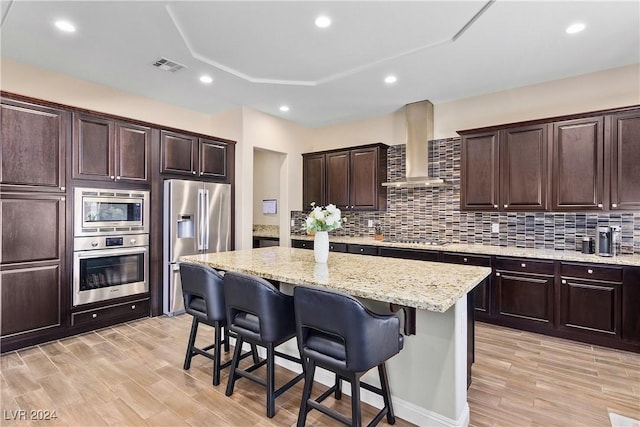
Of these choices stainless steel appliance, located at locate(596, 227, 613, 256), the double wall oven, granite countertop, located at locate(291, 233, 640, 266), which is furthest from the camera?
the double wall oven

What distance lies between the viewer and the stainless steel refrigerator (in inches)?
A: 160

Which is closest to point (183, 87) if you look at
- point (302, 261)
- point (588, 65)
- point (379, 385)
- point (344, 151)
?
point (344, 151)

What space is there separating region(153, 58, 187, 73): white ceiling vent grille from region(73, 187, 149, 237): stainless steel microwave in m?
1.45

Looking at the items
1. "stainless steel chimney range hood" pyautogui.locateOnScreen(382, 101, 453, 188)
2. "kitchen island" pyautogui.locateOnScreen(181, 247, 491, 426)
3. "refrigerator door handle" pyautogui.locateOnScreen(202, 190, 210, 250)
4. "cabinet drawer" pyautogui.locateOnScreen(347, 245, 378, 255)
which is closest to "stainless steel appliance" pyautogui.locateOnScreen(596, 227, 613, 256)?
"stainless steel chimney range hood" pyautogui.locateOnScreen(382, 101, 453, 188)

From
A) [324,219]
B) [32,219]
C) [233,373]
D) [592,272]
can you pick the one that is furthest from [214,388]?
[592,272]

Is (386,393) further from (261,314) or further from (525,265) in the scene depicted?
(525,265)

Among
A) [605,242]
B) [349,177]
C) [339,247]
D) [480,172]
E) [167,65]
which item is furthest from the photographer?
[349,177]

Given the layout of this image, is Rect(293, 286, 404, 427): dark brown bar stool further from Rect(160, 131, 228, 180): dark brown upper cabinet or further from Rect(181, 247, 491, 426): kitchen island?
Rect(160, 131, 228, 180): dark brown upper cabinet

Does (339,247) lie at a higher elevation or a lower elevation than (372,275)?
lower

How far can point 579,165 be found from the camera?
3441 mm

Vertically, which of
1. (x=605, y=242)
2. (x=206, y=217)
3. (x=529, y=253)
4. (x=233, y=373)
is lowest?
(x=233, y=373)

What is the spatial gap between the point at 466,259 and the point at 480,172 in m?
1.11

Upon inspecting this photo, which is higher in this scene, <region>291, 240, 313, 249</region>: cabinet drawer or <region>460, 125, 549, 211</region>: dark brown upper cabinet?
<region>460, 125, 549, 211</region>: dark brown upper cabinet

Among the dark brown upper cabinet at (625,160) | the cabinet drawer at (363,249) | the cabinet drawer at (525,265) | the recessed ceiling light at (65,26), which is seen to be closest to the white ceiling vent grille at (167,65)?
the recessed ceiling light at (65,26)
